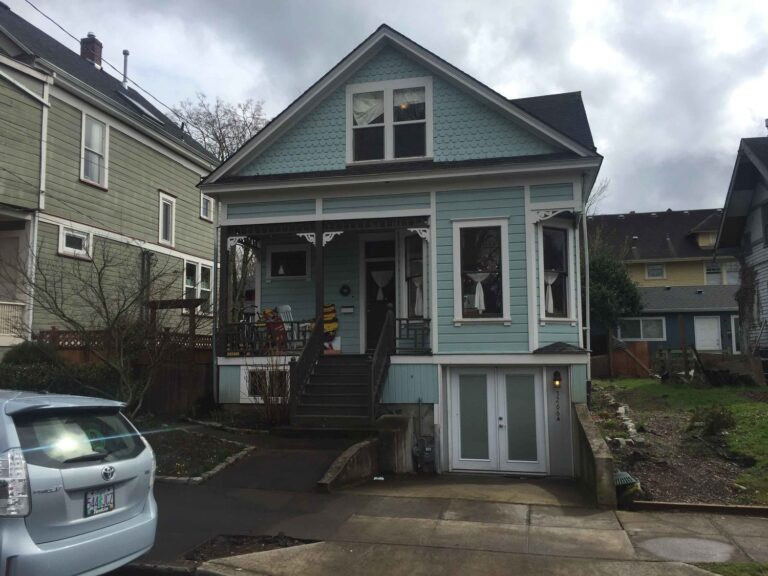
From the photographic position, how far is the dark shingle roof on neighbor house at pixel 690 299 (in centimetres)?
3259

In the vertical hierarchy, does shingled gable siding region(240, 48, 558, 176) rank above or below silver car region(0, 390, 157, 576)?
above

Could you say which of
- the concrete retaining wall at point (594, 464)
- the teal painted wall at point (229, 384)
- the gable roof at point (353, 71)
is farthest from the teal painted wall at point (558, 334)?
the teal painted wall at point (229, 384)

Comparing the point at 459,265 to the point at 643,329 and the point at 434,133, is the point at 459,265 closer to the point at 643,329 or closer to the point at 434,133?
the point at 434,133

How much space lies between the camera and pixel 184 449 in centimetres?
1018

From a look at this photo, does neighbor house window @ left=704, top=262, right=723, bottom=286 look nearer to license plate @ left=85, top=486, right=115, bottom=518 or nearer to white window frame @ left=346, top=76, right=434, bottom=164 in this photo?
white window frame @ left=346, top=76, right=434, bottom=164

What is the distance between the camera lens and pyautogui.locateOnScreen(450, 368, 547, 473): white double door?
12.3 m

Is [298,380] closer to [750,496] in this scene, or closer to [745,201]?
[750,496]

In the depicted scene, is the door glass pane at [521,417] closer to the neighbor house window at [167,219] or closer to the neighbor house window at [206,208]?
the neighbor house window at [167,219]

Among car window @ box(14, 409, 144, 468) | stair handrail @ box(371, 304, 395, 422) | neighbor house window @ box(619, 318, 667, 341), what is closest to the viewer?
car window @ box(14, 409, 144, 468)

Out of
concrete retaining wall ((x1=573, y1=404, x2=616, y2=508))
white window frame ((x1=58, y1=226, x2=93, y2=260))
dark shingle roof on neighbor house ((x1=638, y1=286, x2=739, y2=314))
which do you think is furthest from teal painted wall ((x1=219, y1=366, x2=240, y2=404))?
dark shingle roof on neighbor house ((x1=638, y1=286, x2=739, y2=314))

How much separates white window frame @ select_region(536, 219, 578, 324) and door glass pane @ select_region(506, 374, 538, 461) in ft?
4.28

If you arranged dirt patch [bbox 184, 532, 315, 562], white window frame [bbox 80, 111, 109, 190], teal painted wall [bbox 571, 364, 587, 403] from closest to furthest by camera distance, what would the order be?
dirt patch [bbox 184, 532, 315, 562] < teal painted wall [bbox 571, 364, 587, 403] < white window frame [bbox 80, 111, 109, 190]

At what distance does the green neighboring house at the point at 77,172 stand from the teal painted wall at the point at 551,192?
757 cm

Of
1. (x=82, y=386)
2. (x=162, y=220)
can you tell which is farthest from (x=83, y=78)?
(x=82, y=386)
